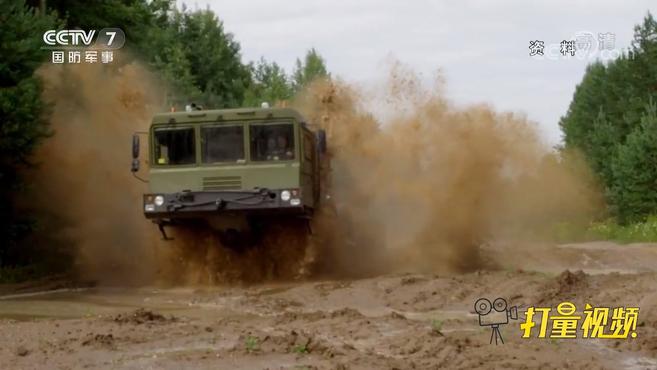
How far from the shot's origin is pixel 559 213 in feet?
94.9

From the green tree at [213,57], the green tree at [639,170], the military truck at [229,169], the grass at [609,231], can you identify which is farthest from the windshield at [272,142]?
the green tree at [213,57]

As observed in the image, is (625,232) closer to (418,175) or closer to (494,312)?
(418,175)

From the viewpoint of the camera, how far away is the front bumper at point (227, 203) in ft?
61.9

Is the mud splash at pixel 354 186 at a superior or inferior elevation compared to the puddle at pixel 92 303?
→ superior

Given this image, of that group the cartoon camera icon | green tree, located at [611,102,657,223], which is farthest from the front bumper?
green tree, located at [611,102,657,223]

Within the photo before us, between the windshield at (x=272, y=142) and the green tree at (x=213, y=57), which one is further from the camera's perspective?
the green tree at (x=213, y=57)

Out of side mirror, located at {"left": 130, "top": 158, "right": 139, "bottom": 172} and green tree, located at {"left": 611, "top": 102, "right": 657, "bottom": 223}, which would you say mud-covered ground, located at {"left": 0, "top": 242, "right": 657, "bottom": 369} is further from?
green tree, located at {"left": 611, "top": 102, "right": 657, "bottom": 223}

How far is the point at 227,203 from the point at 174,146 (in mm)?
1583

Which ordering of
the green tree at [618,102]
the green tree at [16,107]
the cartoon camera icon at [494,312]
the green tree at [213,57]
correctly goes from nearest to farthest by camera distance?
the cartoon camera icon at [494,312] < the green tree at [16,107] < the green tree at [213,57] < the green tree at [618,102]

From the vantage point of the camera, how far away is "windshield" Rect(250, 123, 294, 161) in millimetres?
19234

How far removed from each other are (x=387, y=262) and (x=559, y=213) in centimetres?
828

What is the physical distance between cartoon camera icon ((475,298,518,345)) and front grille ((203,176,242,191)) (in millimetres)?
5660

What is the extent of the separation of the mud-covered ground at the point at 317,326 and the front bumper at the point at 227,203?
4.67 feet

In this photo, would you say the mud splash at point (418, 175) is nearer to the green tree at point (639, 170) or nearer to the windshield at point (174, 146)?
the windshield at point (174, 146)
